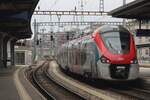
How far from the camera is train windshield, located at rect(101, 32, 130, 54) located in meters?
22.8

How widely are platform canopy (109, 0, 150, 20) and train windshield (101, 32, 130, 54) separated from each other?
3.72 m

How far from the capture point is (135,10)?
97.9ft

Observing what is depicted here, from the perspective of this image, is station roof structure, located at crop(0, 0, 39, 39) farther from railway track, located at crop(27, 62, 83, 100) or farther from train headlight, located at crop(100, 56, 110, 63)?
train headlight, located at crop(100, 56, 110, 63)

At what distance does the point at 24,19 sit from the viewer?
3959 centimetres

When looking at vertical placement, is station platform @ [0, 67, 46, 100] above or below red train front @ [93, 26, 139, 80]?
below

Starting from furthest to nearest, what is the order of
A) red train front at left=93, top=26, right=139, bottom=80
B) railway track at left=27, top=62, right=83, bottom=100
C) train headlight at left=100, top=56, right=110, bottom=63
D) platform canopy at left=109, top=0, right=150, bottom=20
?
platform canopy at left=109, top=0, right=150, bottom=20 → train headlight at left=100, top=56, right=110, bottom=63 → red train front at left=93, top=26, right=139, bottom=80 → railway track at left=27, top=62, right=83, bottom=100

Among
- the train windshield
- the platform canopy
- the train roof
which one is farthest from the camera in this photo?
the platform canopy

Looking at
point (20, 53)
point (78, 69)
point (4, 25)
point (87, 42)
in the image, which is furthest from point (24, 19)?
point (20, 53)

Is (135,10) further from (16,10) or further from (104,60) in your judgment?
(16,10)

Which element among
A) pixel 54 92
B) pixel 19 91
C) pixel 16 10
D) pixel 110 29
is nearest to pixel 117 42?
pixel 110 29

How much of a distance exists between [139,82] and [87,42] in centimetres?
350

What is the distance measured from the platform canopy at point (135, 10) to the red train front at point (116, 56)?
3997 mm

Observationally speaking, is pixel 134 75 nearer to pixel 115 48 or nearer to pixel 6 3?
pixel 115 48

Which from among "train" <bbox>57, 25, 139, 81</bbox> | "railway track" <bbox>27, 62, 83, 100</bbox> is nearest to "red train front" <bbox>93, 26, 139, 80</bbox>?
"train" <bbox>57, 25, 139, 81</bbox>
